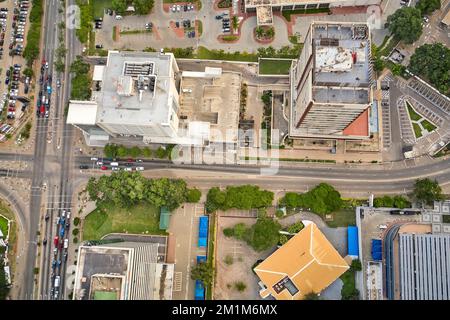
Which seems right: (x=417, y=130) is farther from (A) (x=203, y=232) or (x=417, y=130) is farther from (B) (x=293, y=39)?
(A) (x=203, y=232)

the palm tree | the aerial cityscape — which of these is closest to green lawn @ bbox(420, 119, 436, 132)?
the aerial cityscape

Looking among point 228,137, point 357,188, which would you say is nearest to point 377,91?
point 357,188

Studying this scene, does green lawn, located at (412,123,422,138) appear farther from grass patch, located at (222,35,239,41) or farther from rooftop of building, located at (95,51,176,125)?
rooftop of building, located at (95,51,176,125)

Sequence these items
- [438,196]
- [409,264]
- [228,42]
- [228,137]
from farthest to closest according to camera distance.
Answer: [228,42], [228,137], [438,196], [409,264]

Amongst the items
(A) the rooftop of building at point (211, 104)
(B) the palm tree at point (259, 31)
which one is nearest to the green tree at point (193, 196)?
(A) the rooftop of building at point (211, 104)

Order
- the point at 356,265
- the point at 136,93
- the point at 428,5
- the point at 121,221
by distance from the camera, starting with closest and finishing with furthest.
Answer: the point at 136,93 < the point at 356,265 < the point at 121,221 < the point at 428,5

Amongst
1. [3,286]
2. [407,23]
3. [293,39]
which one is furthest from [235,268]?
[407,23]

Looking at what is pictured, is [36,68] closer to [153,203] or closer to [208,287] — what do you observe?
[153,203]

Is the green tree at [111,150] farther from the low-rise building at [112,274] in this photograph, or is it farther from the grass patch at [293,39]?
the grass patch at [293,39]
